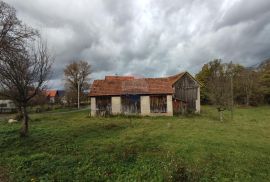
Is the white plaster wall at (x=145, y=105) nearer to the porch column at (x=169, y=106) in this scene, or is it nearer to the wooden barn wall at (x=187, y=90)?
the porch column at (x=169, y=106)

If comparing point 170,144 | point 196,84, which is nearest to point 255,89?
point 196,84

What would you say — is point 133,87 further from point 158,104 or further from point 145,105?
point 158,104

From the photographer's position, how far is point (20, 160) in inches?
362

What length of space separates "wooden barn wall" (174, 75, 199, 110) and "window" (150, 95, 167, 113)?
3.61 metres

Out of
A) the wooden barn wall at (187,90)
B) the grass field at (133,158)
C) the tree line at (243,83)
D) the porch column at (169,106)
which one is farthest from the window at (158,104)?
the tree line at (243,83)

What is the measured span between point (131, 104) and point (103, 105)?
389 centimetres

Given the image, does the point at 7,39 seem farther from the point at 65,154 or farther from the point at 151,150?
the point at 151,150

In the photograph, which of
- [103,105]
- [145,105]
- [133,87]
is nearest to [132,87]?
[133,87]

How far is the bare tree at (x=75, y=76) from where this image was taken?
5266cm

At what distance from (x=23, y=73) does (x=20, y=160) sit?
20.8 ft

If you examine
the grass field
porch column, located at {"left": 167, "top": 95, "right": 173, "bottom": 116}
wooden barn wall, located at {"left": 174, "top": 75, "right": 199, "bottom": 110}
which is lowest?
the grass field

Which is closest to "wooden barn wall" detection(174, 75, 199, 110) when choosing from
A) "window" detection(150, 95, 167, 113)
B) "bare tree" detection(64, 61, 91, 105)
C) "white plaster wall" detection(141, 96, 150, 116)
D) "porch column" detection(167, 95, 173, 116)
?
"porch column" detection(167, 95, 173, 116)

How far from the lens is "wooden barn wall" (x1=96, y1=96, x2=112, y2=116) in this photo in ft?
96.0

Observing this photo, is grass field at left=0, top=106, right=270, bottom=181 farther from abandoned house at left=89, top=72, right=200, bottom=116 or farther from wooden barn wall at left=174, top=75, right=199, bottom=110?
wooden barn wall at left=174, top=75, right=199, bottom=110
